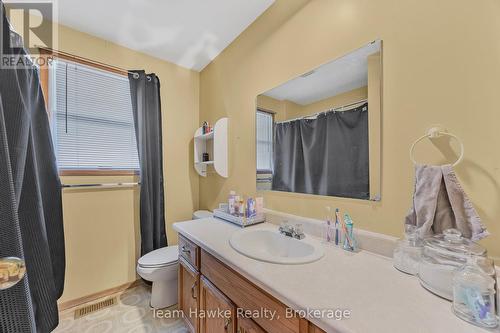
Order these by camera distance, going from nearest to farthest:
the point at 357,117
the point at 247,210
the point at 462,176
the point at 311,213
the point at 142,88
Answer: the point at 462,176
the point at 357,117
the point at 311,213
the point at 247,210
the point at 142,88

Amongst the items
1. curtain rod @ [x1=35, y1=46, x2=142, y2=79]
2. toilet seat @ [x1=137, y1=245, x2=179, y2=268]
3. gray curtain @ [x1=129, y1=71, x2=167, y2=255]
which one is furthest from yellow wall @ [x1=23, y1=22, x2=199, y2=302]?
toilet seat @ [x1=137, y1=245, x2=179, y2=268]

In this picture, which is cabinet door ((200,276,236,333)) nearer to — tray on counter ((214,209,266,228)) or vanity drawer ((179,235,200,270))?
vanity drawer ((179,235,200,270))

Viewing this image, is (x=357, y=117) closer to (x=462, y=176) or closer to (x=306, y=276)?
(x=462, y=176)

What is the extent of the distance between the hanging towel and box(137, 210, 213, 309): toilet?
1685 millimetres

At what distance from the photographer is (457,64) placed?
0.79m

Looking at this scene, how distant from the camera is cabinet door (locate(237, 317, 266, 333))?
819 mm

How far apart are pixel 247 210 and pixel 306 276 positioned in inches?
30.3

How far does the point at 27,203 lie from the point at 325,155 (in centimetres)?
170

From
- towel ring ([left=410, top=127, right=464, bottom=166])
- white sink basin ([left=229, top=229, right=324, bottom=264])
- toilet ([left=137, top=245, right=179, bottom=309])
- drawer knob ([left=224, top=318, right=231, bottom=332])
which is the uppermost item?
towel ring ([left=410, top=127, right=464, bottom=166])

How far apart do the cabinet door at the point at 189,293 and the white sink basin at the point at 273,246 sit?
0.37 metres

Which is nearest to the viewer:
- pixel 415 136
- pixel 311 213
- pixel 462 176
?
pixel 462 176

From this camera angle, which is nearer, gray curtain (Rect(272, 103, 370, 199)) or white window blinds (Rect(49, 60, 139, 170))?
gray curtain (Rect(272, 103, 370, 199))

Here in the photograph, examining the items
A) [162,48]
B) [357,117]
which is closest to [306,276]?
[357,117]

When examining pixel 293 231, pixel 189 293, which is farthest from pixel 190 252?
pixel 293 231
